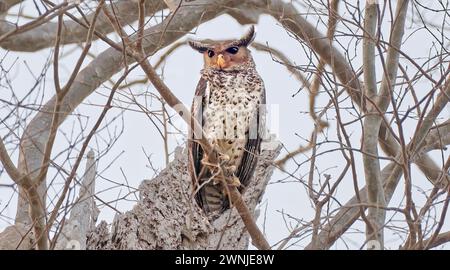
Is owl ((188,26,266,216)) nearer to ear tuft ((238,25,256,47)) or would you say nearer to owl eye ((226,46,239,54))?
owl eye ((226,46,239,54))

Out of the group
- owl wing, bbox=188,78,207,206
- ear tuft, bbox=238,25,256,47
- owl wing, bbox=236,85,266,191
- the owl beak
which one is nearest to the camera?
owl wing, bbox=188,78,207,206

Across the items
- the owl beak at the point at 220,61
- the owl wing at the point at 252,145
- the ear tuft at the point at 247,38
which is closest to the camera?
the owl wing at the point at 252,145

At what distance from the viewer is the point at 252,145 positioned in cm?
569

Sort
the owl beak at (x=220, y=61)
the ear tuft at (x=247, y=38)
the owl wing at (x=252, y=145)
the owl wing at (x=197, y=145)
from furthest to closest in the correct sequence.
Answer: the ear tuft at (x=247, y=38) < the owl beak at (x=220, y=61) < the owl wing at (x=252, y=145) < the owl wing at (x=197, y=145)

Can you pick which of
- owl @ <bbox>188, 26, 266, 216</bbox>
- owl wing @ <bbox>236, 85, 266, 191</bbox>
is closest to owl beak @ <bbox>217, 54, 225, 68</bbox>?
owl @ <bbox>188, 26, 266, 216</bbox>

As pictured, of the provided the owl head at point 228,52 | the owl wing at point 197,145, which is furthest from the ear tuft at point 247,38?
the owl wing at point 197,145

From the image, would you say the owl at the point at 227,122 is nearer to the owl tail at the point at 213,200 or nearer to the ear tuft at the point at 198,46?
the owl tail at the point at 213,200

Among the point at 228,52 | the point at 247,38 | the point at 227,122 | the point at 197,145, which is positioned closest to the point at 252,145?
the point at 227,122

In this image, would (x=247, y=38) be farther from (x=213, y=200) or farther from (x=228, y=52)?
(x=213, y=200)

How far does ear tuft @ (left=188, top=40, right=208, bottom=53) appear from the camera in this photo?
241 inches

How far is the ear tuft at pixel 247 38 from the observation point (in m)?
6.11
